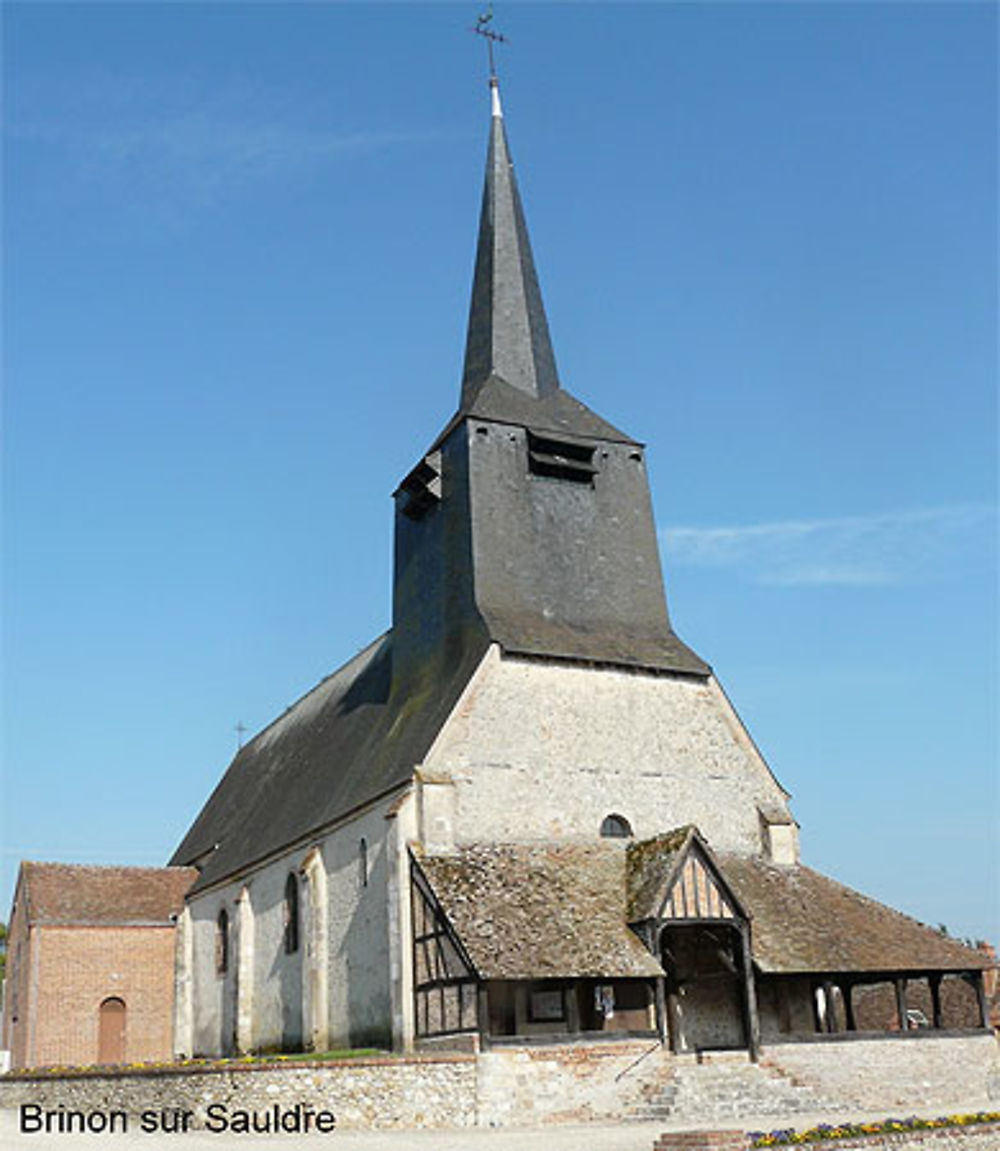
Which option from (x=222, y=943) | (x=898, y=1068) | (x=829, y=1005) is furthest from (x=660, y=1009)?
(x=222, y=943)


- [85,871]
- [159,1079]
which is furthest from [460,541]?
[85,871]

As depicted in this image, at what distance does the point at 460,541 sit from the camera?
2420 centimetres

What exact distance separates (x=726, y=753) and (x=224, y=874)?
13190 millimetres

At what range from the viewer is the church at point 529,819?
19.5 meters

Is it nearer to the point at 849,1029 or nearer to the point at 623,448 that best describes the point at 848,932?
the point at 849,1029

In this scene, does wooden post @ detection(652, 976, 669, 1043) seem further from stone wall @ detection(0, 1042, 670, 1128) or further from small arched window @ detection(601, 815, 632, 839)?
small arched window @ detection(601, 815, 632, 839)

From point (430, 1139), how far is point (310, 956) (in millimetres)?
8222

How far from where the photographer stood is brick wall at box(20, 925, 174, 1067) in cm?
3039

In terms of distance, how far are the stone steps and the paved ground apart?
38cm

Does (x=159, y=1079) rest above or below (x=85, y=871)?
below

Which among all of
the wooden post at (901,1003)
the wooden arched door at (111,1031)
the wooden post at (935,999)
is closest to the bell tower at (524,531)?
the wooden post at (901,1003)

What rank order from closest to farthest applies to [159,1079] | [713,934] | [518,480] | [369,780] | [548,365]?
[159,1079], [713,934], [369,780], [518,480], [548,365]

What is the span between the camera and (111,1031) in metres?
31.2

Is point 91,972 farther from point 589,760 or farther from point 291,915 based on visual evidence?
point 589,760
